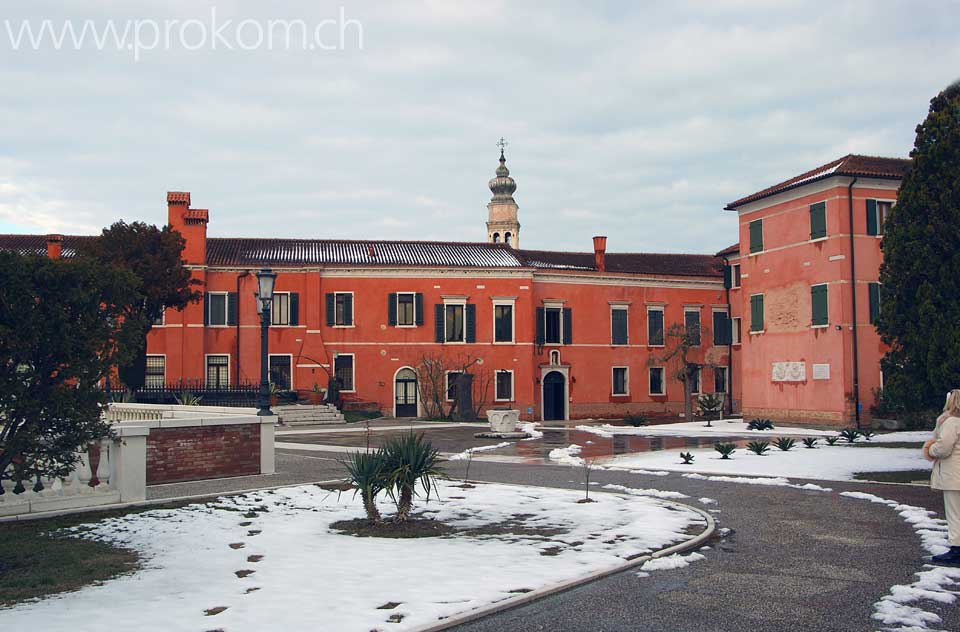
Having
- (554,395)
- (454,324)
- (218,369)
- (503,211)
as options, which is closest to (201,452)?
(218,369)

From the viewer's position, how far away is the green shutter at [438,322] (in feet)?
136

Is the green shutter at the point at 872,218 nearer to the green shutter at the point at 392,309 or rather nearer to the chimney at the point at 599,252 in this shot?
the chimney at the point at 599,252

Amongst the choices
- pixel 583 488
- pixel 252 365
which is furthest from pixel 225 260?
pixel 583 488

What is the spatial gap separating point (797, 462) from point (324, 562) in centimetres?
1193

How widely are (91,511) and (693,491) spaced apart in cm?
873

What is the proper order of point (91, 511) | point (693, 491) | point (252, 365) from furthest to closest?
point (252, 365), point (693, 491), point (91, 511)

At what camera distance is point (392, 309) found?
41344mm

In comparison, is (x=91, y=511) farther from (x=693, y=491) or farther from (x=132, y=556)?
(x=693, y=491)

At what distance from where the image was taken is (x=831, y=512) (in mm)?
11148

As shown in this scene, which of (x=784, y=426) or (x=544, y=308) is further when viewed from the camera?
(x=544, y=308)

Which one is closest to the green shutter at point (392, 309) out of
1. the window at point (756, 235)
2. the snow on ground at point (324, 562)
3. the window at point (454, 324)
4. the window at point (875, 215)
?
the window at point (454, 324)

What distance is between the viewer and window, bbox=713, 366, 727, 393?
1779 inches

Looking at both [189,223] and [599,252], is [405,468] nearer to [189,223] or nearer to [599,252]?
[189,223]

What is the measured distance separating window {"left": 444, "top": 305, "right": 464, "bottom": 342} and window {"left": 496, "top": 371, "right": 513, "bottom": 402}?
2.68 meters
